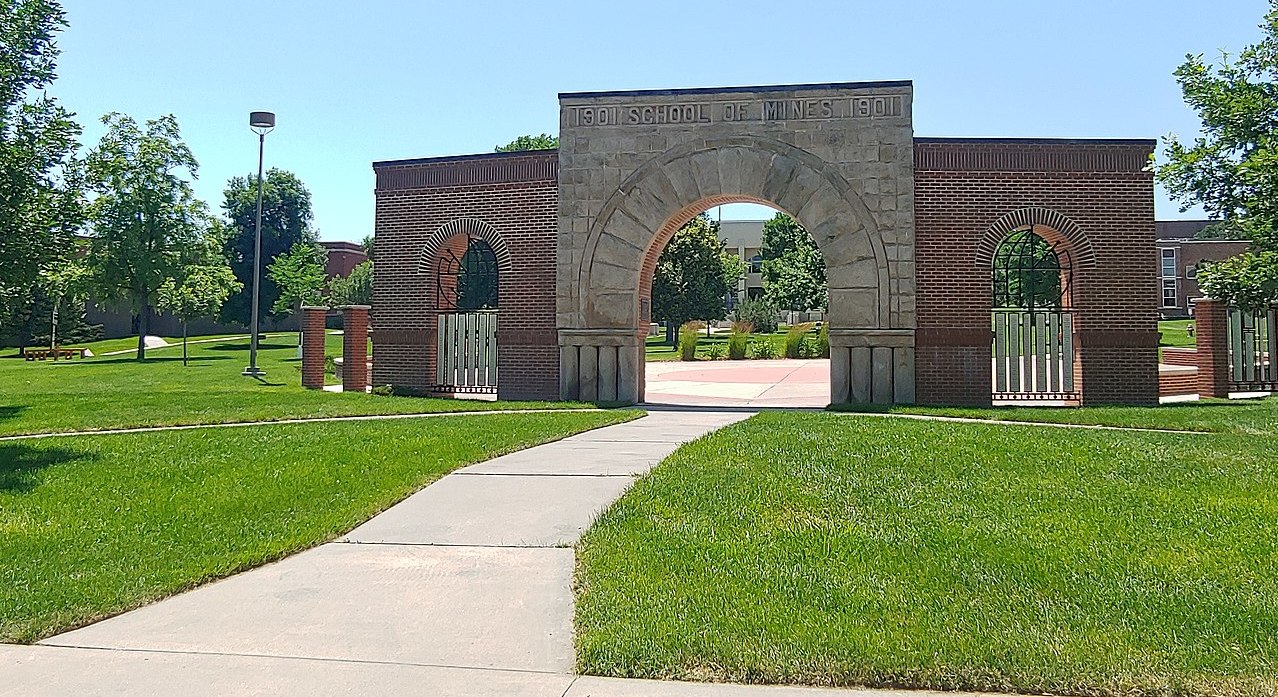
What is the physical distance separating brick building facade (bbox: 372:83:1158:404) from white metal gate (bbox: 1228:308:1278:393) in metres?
3.84

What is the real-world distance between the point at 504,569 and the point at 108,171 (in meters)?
8.29

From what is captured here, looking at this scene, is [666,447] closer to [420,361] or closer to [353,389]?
[420,361]

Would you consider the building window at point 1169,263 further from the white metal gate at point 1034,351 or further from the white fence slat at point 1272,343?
the white metal gate at point 1034,351

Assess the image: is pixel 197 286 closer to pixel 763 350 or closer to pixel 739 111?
pixel 763 350

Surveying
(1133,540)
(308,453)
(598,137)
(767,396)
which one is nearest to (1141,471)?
(1133,540)

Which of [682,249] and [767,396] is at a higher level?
[682,249]

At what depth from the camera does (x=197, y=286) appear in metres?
38.8

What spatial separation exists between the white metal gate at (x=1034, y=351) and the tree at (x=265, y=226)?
50.5 metres

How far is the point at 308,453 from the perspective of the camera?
946 centimetres

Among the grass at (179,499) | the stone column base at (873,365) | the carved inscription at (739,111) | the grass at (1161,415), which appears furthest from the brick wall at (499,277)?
the grass at (1161,415)

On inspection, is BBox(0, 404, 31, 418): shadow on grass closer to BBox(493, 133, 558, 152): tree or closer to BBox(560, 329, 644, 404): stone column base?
BBox(560, 329, 644, 404): stone column base

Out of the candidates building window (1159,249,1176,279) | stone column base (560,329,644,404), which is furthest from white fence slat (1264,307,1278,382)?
building window (1159,249,1176,279)

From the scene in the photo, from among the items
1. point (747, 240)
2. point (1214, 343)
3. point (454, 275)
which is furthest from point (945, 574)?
point (747, 240)

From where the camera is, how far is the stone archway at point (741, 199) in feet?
50.4
